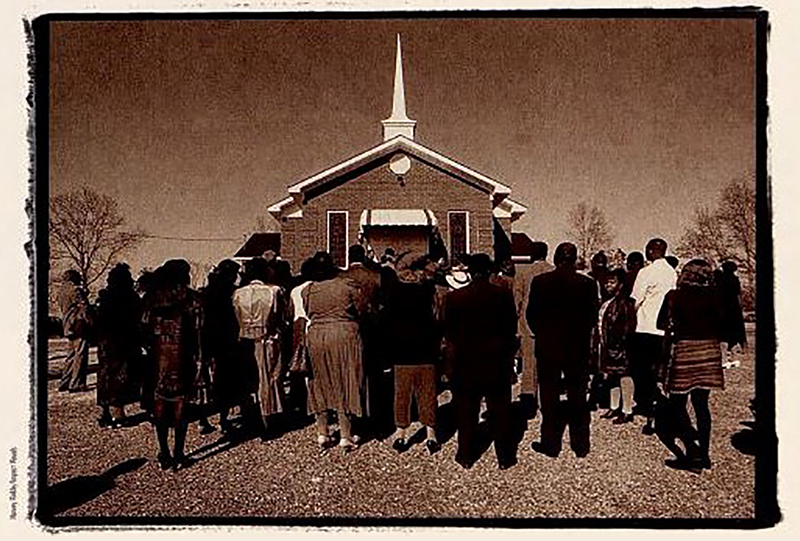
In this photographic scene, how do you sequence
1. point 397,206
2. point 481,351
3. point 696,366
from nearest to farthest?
point 696,366 → point 481,351 → point 397,206

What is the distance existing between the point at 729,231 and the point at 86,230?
4068 mm

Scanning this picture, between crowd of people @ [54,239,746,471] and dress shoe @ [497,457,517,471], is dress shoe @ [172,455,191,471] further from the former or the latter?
dress shoe @ [497,457,517,471]

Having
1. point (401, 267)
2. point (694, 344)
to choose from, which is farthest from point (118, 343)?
point (694, 344)

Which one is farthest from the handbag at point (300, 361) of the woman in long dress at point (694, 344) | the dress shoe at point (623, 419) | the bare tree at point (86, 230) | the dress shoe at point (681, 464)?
the dress shoe at point (681, 464)

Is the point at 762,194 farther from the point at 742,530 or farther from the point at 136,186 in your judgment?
the point at 136,186

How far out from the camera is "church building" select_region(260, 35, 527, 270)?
261 inches

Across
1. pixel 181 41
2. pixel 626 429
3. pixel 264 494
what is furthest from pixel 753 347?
pixel 181 41

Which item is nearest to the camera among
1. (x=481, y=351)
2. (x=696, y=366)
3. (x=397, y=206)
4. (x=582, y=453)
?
(x=696, y=366)

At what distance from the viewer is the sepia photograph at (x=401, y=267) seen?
650cm

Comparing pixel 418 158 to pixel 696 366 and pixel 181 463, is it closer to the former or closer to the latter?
pixel 696 366

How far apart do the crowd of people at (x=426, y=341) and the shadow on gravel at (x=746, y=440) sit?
221 mm

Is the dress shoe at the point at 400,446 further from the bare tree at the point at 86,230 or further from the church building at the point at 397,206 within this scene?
the bare tree at the point at 86,230

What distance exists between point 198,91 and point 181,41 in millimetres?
337

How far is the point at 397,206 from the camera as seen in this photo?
21.9ft
